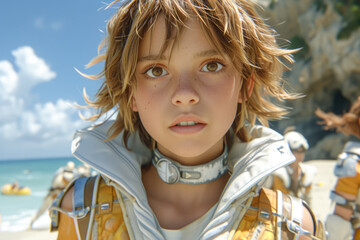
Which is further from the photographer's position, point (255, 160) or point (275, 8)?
point (275, 8)

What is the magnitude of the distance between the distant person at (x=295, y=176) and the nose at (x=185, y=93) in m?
2.80

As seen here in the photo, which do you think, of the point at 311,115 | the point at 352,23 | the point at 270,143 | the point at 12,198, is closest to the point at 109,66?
the point at 270,143

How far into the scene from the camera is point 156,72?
1262mm

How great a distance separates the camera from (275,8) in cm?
2041

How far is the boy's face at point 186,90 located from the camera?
3.91 feet

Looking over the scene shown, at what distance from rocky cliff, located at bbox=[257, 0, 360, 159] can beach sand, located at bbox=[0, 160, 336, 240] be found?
4.13m

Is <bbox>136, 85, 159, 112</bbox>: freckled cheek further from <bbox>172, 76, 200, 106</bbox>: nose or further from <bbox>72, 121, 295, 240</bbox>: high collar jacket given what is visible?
<bbox>72, 121, 295, 240</bbox>: high collar jacket

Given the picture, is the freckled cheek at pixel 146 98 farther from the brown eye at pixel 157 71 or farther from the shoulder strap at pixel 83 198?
the shoulder strap at pixel 83 198

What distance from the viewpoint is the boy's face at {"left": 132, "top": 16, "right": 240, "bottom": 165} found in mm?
1190

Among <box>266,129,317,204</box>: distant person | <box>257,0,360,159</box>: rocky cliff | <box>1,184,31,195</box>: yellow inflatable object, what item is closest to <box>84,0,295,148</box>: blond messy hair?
<box>266,129,317,204</box>: distant person

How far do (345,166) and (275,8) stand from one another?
64.3 feet

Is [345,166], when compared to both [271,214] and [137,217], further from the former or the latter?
[137,217]

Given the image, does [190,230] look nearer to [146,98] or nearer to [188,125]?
[188,125]

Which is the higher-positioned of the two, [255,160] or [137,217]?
[255,160]
